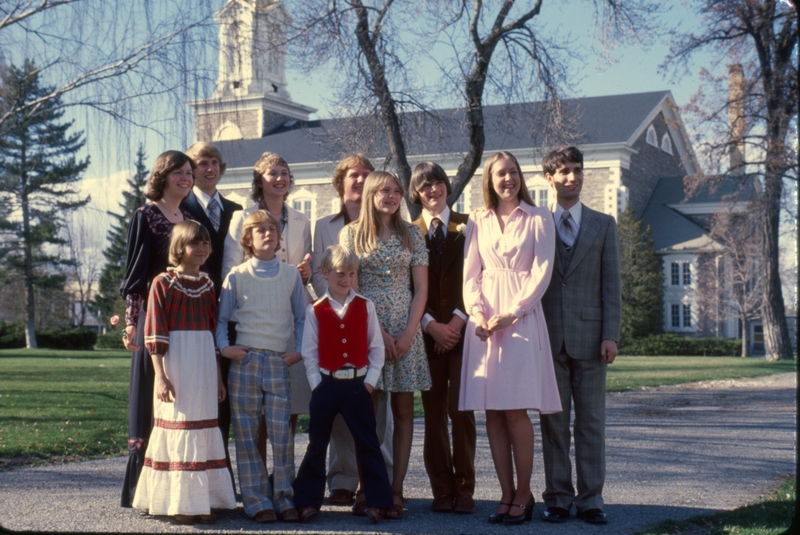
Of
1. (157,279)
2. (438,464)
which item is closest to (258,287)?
(157,279)

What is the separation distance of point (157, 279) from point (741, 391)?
14.3 meters

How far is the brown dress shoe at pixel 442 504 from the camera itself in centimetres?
538

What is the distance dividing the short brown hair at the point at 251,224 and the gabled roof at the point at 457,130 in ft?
9.63

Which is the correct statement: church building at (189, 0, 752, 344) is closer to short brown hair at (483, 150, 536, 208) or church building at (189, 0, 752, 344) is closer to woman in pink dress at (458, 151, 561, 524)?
short brown hair at (483, 150, 536, 208)

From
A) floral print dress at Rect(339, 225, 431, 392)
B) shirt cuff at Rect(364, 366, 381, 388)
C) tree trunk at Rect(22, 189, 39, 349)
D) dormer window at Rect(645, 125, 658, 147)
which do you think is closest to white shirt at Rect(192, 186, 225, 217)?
floral print dress at Rect(339, 225, 431, 392)

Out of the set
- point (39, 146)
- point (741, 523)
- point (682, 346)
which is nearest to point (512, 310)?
point (741, 523)

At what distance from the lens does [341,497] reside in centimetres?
567

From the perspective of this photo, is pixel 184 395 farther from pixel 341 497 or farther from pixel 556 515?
pixel 556 515

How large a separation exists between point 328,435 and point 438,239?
61.2 inches

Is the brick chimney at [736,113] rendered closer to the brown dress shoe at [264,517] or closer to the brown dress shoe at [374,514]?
the brown dress shoe at [374,514]

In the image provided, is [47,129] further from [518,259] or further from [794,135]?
[794,135]

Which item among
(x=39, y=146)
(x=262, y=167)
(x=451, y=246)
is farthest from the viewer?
(x=39, y=146)

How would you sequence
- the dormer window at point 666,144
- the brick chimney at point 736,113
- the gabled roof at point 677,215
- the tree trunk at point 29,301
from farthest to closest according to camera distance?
1. the dormer window at point 666,144
2. the gabled roof at point 677,215
3. the tree trunk at point 29,301
4. the brick chimney at point 736,113

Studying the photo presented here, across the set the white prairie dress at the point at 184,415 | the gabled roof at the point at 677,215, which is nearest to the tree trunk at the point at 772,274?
the gabled roof at the point at 677,215
